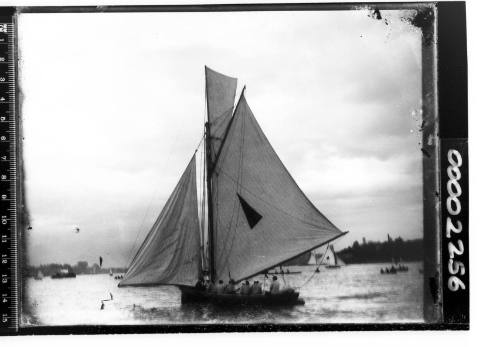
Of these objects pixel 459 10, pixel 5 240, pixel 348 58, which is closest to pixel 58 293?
pixel 5 240

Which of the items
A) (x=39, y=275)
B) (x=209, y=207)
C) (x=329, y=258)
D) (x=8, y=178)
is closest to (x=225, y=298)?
(x=209, y=207)

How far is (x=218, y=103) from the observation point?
→ 3.80m

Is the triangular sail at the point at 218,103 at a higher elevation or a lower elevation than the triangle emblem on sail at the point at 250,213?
higher

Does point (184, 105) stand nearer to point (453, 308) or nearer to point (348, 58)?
point (348, 58)

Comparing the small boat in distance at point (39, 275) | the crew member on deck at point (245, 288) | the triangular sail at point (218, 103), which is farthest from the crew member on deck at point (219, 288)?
the small boat in distance at point (39, 275)

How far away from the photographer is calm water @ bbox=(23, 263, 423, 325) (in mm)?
3744

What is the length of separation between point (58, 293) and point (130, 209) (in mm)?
693

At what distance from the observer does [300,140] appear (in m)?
3.77

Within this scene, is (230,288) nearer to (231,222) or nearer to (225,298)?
(225,298)

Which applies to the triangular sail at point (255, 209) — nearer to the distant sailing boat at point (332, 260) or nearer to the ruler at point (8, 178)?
the distant sailing boat at point (332, 260)

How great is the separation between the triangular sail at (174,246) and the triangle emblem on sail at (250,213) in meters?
0.31

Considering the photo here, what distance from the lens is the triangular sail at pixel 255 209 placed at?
3799 millimetres

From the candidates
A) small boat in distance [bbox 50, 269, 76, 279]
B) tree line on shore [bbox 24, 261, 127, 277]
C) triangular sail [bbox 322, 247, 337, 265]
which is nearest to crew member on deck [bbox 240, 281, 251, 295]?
triangular sail [bbox 322, 247, 337, 265]

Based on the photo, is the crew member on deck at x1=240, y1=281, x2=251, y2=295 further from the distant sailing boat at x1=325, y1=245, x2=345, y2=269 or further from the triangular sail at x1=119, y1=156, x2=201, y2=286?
the distant sailing boat at x1=325, y1=245, x2=345, y2=269
